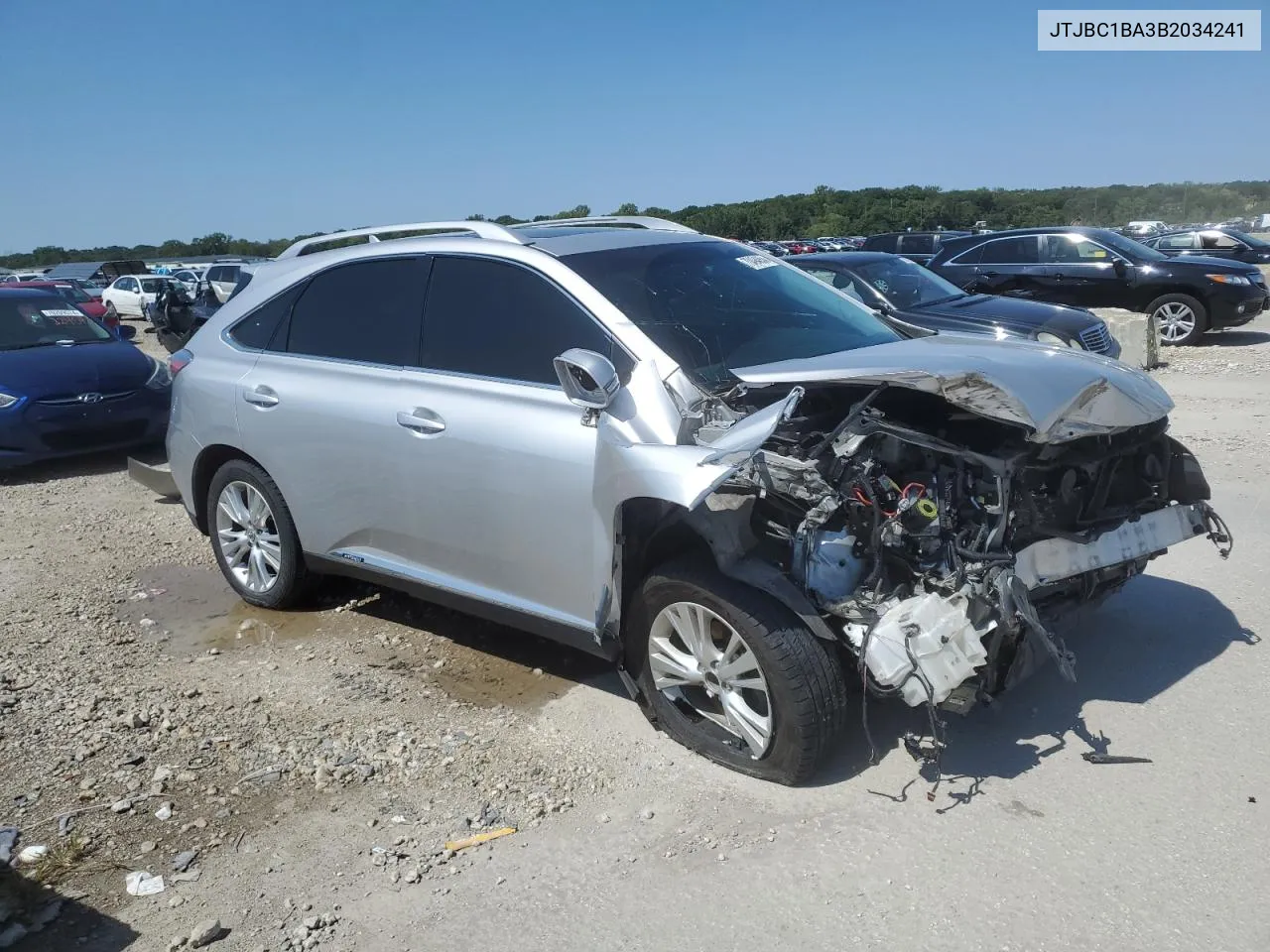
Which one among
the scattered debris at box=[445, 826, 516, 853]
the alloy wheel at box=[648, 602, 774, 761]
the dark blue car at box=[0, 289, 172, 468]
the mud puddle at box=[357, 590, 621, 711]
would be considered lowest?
the scattered debris at box=[445, 826, 516, 853]

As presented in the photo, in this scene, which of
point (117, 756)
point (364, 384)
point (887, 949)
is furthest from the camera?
point (364, 384)

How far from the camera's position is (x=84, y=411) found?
345 inches

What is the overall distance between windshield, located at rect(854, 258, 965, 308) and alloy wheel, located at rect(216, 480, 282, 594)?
22.6 feet

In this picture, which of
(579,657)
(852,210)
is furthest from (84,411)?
(852,210)

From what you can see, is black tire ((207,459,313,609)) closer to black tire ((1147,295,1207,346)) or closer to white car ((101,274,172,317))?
black tire ((1147,295,1207,346))

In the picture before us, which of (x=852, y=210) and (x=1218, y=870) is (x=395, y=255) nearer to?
(x=1218, y=870)

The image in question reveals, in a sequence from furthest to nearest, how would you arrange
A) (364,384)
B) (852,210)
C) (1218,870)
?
(852,210) < (364,384) < (1218,870)

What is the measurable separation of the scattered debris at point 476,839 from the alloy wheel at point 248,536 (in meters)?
2.30

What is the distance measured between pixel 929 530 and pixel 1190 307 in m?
12.9

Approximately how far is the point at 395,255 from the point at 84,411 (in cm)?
542

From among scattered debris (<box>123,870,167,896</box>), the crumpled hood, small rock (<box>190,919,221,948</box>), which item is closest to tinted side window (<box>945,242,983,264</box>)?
the crumpled hood

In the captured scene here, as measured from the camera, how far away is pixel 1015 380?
3465mm

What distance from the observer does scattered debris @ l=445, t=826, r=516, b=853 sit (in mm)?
3318

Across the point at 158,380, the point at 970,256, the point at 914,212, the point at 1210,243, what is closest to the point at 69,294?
the point at 158,380
